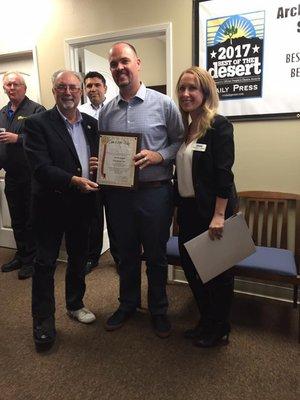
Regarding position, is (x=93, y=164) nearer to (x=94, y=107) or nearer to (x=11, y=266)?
(x=94, y=107)

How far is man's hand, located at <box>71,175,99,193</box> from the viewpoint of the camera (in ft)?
5.51

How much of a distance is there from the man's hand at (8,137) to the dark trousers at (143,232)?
128 cm

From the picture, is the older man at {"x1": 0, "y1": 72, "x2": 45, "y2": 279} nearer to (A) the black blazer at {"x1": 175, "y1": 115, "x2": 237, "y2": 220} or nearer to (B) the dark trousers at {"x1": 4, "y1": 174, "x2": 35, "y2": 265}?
(B) the dark trousers at {"x1": 4, "y1": 174, "x2": 35, "y2": 265}

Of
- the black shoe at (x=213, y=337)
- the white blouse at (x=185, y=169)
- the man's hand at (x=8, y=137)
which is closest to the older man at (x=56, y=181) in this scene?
the white blouse at (x=185, y=169)

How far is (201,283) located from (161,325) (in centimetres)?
40

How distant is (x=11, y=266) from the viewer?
2965 mm

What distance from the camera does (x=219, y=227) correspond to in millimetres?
1590

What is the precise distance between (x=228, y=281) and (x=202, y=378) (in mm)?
494

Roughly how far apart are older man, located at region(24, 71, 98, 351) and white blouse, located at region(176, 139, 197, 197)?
17.7 inches

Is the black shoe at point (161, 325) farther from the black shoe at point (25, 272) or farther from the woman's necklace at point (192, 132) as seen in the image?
the black shoe at point (25, 272)

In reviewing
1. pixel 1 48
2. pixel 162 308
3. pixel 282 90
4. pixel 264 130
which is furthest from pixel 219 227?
pixel 1 48

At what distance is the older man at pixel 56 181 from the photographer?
5.51 ft

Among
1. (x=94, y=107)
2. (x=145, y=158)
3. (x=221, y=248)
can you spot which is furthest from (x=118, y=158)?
(x=94, y=107)

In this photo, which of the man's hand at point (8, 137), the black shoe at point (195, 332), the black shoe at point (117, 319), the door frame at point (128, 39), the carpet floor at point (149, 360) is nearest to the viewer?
the carpet floor at point (149, 360)
